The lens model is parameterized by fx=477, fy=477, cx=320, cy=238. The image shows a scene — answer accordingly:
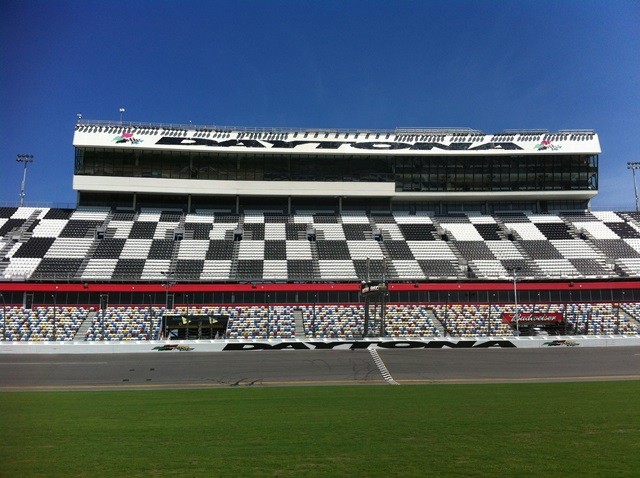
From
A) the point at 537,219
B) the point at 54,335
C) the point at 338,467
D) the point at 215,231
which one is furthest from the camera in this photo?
the point at 537,219

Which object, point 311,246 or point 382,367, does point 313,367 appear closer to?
point 382,367

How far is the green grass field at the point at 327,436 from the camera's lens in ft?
28.0

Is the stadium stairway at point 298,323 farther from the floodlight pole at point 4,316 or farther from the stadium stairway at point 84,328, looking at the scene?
the floodlight pole at point 4,316

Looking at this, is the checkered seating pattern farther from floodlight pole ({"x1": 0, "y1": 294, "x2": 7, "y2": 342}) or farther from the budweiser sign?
the budweiser sign

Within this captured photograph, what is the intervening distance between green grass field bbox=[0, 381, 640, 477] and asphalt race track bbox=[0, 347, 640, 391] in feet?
26.0

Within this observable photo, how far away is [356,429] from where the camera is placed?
1249cm

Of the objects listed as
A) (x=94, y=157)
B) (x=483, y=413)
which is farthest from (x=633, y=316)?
(x=94, y=157)

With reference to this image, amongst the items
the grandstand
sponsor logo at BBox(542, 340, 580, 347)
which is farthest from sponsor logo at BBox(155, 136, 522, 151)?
sponsor logo at BBox(542, 340, 580, 347)

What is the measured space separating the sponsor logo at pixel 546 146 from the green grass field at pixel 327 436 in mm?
48169

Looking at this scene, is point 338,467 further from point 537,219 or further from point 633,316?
point 537,219

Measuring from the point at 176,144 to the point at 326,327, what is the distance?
31.1 meters

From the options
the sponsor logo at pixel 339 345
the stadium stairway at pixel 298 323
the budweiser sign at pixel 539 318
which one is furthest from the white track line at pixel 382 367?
the budweiser sign at pixel 539 318

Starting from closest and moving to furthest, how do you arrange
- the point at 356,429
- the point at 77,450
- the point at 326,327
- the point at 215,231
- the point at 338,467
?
the point at 338,467, the point at 77,450, the point at 356,429, the point at 326,327, the point at 215,231

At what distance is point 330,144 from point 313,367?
35550 millimetres
